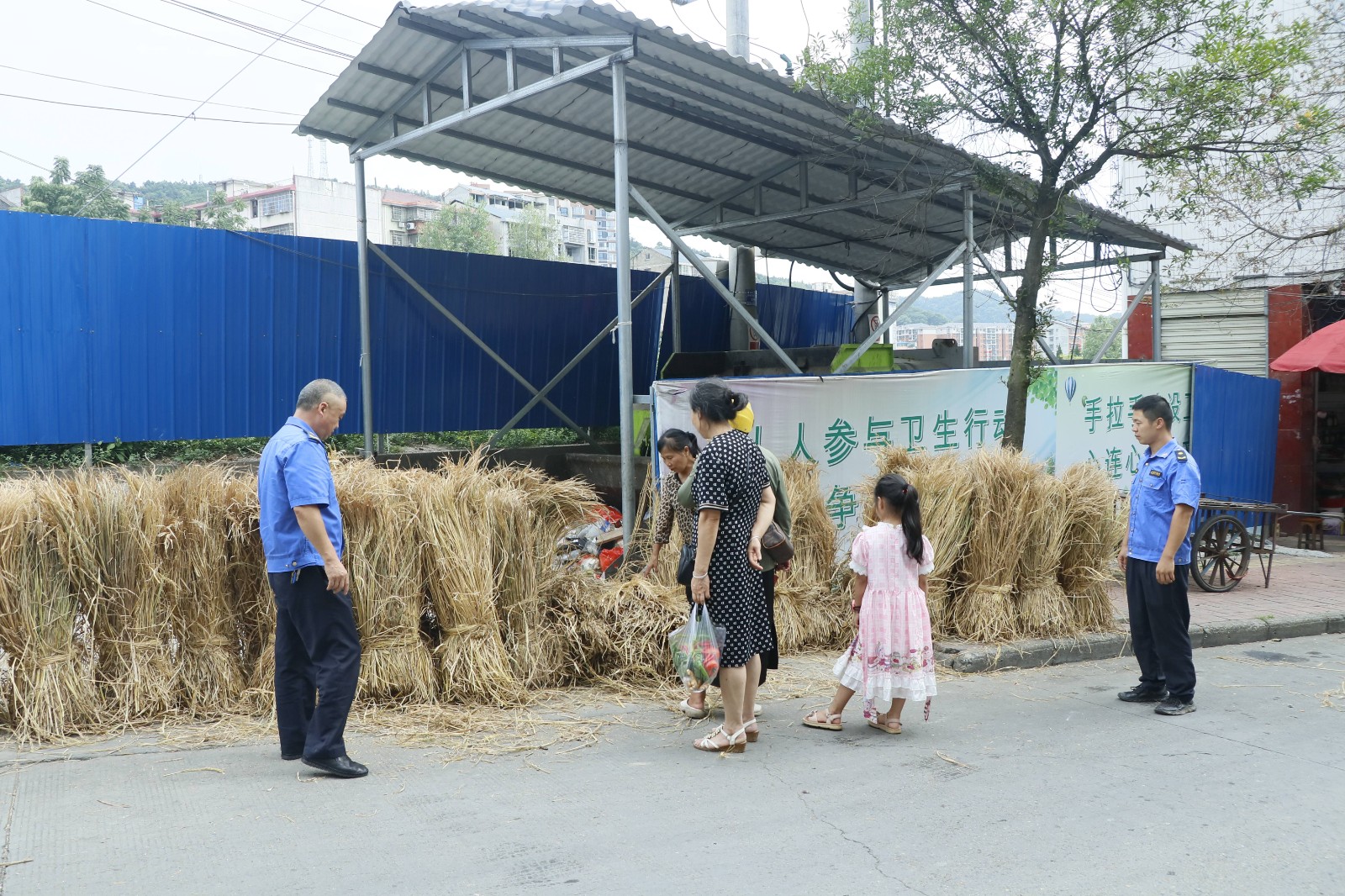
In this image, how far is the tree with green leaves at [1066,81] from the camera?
6.99 metres

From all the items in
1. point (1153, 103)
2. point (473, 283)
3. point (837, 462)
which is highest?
point (1153, 103)

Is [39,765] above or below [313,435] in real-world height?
below

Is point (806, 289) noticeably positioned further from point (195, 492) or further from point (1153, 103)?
point (195, 492)

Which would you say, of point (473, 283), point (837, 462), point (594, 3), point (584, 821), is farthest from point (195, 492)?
point (473, 283)

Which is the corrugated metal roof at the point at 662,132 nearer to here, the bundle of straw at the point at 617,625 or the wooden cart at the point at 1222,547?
the wooden cart at the point at 1222,547

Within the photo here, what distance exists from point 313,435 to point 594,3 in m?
3.48

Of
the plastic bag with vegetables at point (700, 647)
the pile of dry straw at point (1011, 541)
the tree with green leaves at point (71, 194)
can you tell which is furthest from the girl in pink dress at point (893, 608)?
the tree with green leaves at point (71, 194)

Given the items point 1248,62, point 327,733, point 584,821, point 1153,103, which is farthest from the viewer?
point 1153,103

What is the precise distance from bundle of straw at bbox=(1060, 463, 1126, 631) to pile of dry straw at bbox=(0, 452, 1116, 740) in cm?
214

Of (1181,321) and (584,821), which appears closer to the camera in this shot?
(584,821)

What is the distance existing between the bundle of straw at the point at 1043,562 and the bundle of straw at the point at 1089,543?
122 mm

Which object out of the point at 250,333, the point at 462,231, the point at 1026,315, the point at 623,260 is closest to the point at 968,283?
the point at 1026,315

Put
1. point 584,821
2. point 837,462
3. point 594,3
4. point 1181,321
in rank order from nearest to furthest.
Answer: point 584,821 → point 594,3 → point 837,462 → point 1181,321

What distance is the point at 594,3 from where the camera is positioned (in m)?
6.05
